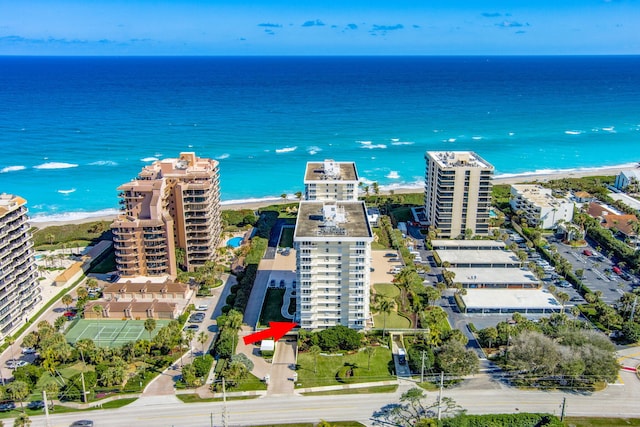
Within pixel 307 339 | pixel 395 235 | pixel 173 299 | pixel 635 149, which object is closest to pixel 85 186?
pixel 173 299

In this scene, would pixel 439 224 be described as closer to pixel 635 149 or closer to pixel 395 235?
pixel 395 235

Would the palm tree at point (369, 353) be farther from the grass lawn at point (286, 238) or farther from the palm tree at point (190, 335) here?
the grass lawn at point (286, 238)

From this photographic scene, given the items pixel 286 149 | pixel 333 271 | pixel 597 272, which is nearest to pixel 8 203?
pixel 333 271

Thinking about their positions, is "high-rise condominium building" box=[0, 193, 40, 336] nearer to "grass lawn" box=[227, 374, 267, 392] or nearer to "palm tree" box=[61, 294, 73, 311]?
"palm tree" box=[61, 294, 73, 311]

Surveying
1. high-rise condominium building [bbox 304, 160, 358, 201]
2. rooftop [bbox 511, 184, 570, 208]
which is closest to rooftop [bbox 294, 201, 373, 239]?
high-rise condominium building [bbox 304, 160, 358, 201]

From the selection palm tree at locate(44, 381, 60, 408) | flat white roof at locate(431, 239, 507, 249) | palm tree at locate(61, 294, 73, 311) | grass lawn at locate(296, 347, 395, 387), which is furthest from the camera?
flat white roof at locate(431, 239, 507, 249)

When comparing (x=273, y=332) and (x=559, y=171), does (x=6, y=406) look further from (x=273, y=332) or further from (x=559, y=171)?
(x=559, y=171)

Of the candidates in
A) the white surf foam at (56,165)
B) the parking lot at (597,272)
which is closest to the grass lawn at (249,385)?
the parking lot at (597,272)
